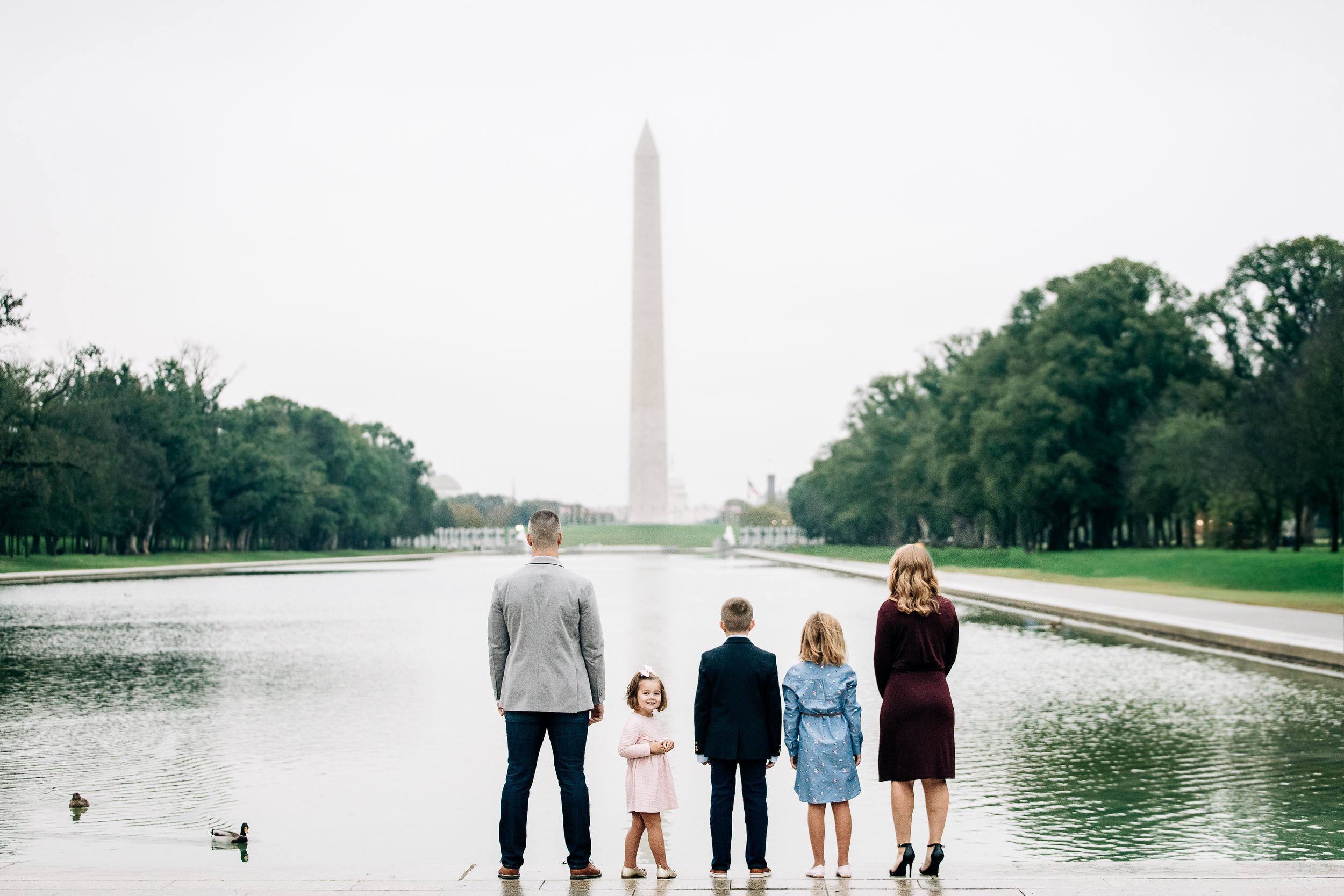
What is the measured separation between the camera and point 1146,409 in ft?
188

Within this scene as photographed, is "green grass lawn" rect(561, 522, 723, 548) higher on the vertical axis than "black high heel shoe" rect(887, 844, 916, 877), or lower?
higher

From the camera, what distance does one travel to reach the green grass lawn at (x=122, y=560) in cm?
5281

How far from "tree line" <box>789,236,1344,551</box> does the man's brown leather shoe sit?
38.9 metres

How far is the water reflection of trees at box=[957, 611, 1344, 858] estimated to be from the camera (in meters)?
7.46

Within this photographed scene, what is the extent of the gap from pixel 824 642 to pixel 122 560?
6039 centimetres

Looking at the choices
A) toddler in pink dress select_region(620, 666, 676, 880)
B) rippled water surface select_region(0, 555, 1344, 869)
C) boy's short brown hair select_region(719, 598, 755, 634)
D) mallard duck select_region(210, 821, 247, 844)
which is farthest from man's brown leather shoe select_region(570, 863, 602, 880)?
mallard duck select_region(210, 821, 247, 844)

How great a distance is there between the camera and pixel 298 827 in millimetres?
7871

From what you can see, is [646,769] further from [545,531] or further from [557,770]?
[545,531]

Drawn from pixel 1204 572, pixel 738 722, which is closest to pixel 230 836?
pixel 738 722

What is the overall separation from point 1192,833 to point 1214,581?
29290mm

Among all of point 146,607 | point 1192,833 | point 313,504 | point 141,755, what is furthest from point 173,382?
point 1192,833

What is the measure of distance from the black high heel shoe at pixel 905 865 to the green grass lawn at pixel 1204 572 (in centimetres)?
2062

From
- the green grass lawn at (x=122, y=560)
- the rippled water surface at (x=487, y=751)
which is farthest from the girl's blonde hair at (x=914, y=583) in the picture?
the green grass lawn at (x=122, y=560)

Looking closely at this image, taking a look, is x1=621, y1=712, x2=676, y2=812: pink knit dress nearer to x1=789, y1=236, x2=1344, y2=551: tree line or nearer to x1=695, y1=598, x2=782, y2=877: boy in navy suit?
x1=695, y1=598, x2=782, y2=877: boy in navy suit
